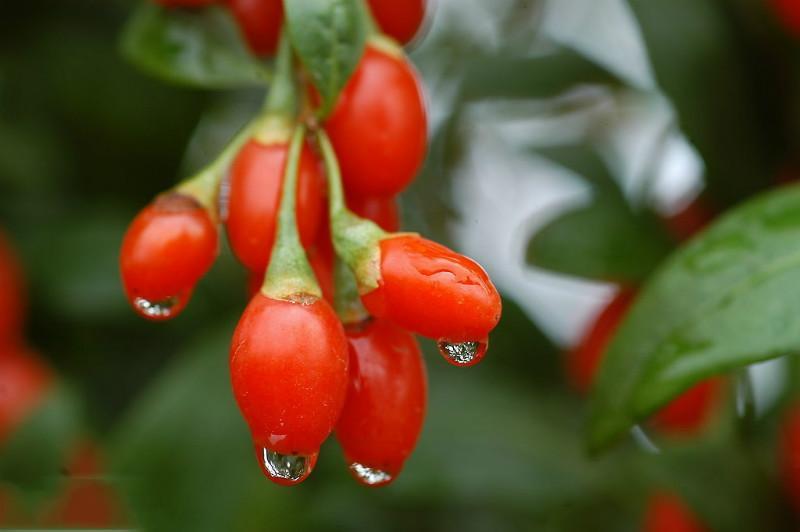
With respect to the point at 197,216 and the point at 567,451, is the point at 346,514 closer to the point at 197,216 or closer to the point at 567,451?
the point at 567,451

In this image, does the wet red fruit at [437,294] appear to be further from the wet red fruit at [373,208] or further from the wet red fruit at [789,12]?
the wet red fruit at [789,12]

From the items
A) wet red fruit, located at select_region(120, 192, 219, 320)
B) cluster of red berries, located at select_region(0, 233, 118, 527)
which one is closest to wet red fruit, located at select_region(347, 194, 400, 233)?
wet red fruit, located at select_region(120, 192, 219, 320)

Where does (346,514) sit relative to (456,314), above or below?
below

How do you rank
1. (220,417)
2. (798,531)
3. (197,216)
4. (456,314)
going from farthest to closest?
(220,417) < (798,531) < (197,216) < (456,314)

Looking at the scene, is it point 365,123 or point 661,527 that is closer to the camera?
point 365,123

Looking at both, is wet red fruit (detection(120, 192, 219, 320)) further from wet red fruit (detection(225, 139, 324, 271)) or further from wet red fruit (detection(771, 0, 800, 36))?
wet red fruit (detection(771, 0, 800, 36))

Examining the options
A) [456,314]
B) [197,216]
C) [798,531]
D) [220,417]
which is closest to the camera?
[456,314]

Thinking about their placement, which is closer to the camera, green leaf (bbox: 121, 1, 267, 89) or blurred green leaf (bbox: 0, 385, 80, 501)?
green leaf (bbox: 121, 1, 267, 89)

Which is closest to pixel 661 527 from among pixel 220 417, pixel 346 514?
pixel 346 514
